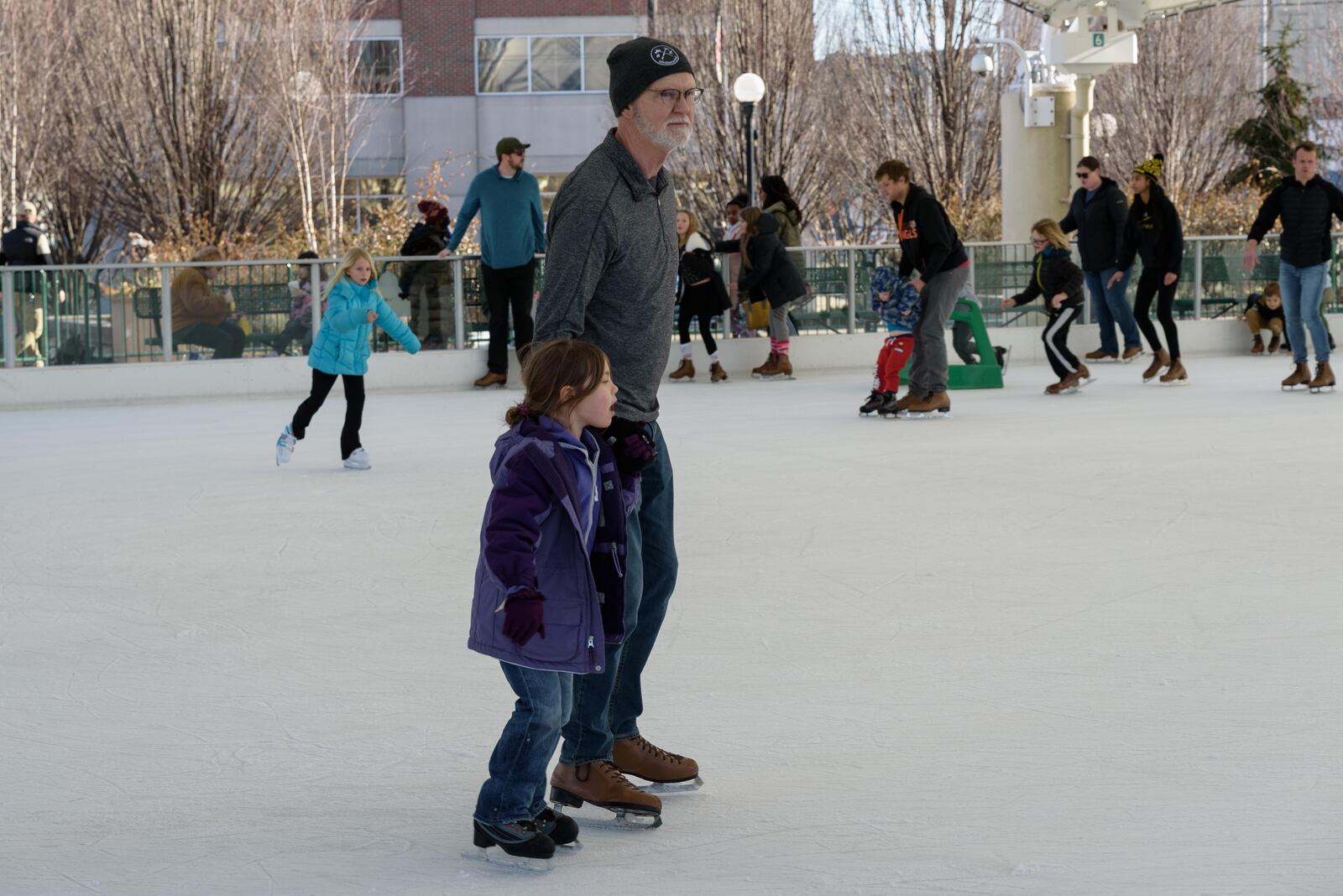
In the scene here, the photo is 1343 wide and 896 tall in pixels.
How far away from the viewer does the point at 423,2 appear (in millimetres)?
43469

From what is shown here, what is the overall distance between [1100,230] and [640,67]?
12.8 meters

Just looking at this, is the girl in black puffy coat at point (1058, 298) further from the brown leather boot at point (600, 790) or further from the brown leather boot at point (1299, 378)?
the brown leather boot at point (600, 790)

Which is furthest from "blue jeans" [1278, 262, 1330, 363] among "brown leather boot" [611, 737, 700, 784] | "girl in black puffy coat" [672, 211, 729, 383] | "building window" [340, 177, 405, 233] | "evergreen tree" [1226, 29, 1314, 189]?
"building window" [340, 177, 405, 233]

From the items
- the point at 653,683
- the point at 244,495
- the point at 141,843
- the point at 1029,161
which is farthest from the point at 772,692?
the point at 1029,161

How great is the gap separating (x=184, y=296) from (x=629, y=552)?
1291 centimetres

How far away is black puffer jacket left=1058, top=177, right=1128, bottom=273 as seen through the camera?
1597 cm

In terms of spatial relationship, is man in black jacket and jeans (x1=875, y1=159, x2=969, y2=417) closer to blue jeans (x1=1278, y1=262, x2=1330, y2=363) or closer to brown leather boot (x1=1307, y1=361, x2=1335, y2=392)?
blue jeans (x1=1278, y1=262, x2=1330, y2=363)

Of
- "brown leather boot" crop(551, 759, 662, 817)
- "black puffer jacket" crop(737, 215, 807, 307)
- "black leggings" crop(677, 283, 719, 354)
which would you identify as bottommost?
"brown leather boot" crop(551, 759, 662, 817)

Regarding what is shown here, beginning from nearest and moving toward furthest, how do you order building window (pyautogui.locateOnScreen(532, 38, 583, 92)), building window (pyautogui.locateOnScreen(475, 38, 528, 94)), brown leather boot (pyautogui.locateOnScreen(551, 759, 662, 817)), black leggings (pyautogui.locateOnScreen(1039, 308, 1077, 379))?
1. brown leather boot (pyautogui.locateOnScreen(551, 759, 662, 817))
2. black leggings (pyautogui.locateOnScreen(1039, 308, 1077, 379))
3. building window (pyautogui.locateOnScreen(475, 38, 528, 94))
4. building window (pyautogui.locateOnScreen(532, 38, 583, 92))

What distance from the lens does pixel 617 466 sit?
3.75 metres

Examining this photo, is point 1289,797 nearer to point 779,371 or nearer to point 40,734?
point 40,734

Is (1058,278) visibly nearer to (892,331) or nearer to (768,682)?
(892,331)

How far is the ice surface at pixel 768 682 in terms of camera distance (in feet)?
11.8

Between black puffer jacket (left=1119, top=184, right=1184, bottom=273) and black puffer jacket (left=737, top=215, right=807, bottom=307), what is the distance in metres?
2.90
